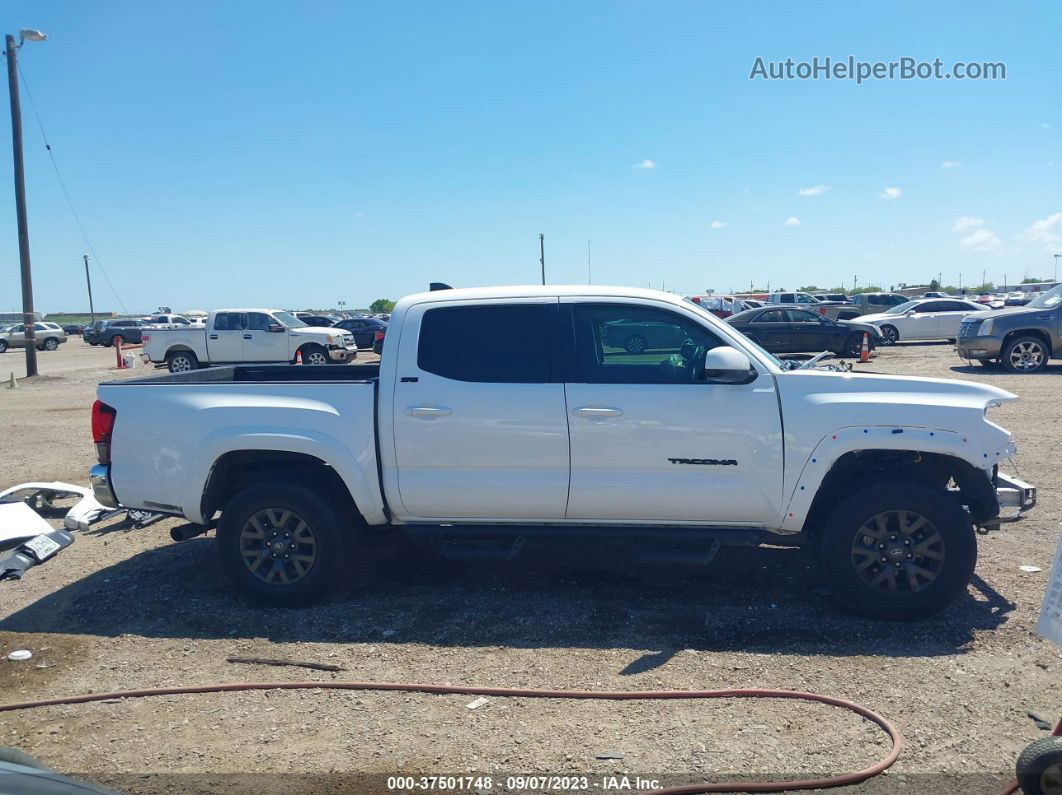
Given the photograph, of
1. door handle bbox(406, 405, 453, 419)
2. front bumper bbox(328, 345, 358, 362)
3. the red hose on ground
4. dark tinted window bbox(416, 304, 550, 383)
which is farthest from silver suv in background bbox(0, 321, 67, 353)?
the red hose on ground

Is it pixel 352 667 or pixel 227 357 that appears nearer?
pixel 352 667

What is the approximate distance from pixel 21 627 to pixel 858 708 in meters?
4.92

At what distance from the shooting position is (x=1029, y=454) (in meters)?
9.53

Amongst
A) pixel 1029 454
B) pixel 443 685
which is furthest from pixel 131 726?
pixel 1029 454

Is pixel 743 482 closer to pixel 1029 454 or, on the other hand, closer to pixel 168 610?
pixel 168 610

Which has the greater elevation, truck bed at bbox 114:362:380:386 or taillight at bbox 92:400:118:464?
truck bed at bbox 114:362:380:386

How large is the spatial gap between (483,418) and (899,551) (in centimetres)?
257

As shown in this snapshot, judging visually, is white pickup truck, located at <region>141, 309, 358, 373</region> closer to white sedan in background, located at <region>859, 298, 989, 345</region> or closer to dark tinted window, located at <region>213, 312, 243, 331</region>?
dark tinted window, located at <region>213, 312, 243, 331</region>

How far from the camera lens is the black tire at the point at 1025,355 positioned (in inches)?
684

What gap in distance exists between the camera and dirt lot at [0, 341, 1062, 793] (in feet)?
12.1

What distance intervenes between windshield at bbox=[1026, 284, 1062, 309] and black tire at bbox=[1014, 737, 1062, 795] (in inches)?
669

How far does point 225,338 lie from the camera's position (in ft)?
74.7

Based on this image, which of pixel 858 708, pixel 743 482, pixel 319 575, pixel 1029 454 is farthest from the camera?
pixel 1029 454

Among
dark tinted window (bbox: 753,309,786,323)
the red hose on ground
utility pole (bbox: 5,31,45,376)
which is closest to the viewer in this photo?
the red hose on ground
